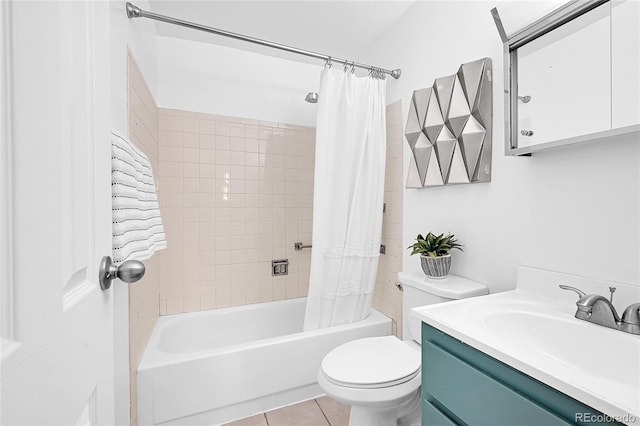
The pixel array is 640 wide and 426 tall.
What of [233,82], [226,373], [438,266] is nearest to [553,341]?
[438,266]

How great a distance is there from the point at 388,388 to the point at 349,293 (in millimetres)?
767

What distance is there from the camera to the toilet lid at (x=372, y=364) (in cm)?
122

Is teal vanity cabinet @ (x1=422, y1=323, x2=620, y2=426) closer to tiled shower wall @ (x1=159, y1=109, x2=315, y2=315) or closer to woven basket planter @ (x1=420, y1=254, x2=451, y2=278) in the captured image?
woven basket planter @ (x1=420, y1=254, x2=451, y2=278)

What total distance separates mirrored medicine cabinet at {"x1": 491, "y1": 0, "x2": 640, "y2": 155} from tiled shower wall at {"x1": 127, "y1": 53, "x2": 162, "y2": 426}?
1638mm

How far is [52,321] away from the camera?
0.37m

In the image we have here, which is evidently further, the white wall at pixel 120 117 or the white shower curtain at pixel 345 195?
the white shower curtain at pixel 345 195

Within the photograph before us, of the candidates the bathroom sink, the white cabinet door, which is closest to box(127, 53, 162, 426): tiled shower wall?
the bathroom sink

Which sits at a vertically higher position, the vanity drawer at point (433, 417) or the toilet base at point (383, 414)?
the vanity drawer at point (433, 417)

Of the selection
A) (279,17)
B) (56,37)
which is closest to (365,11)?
(279,17)

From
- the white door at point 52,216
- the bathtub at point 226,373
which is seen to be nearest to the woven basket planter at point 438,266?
the bathtub at point 226,373

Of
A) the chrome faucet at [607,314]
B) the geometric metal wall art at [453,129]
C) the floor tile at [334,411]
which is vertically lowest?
the floor tile at [334,411]

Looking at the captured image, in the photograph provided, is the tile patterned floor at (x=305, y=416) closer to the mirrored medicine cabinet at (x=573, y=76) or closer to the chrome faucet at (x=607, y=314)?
the chrome faucet at (x=607, y=314)

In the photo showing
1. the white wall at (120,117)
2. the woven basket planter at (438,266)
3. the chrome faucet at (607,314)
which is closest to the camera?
the chrome faucet at (607,314)

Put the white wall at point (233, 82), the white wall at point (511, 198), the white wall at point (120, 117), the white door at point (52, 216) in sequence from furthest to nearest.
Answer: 1. the white wall at point (233, 82)
2. the white wall at point (120, 117)
3. the white wall at point (511, 198)
4. the white door at point (52, 216)
